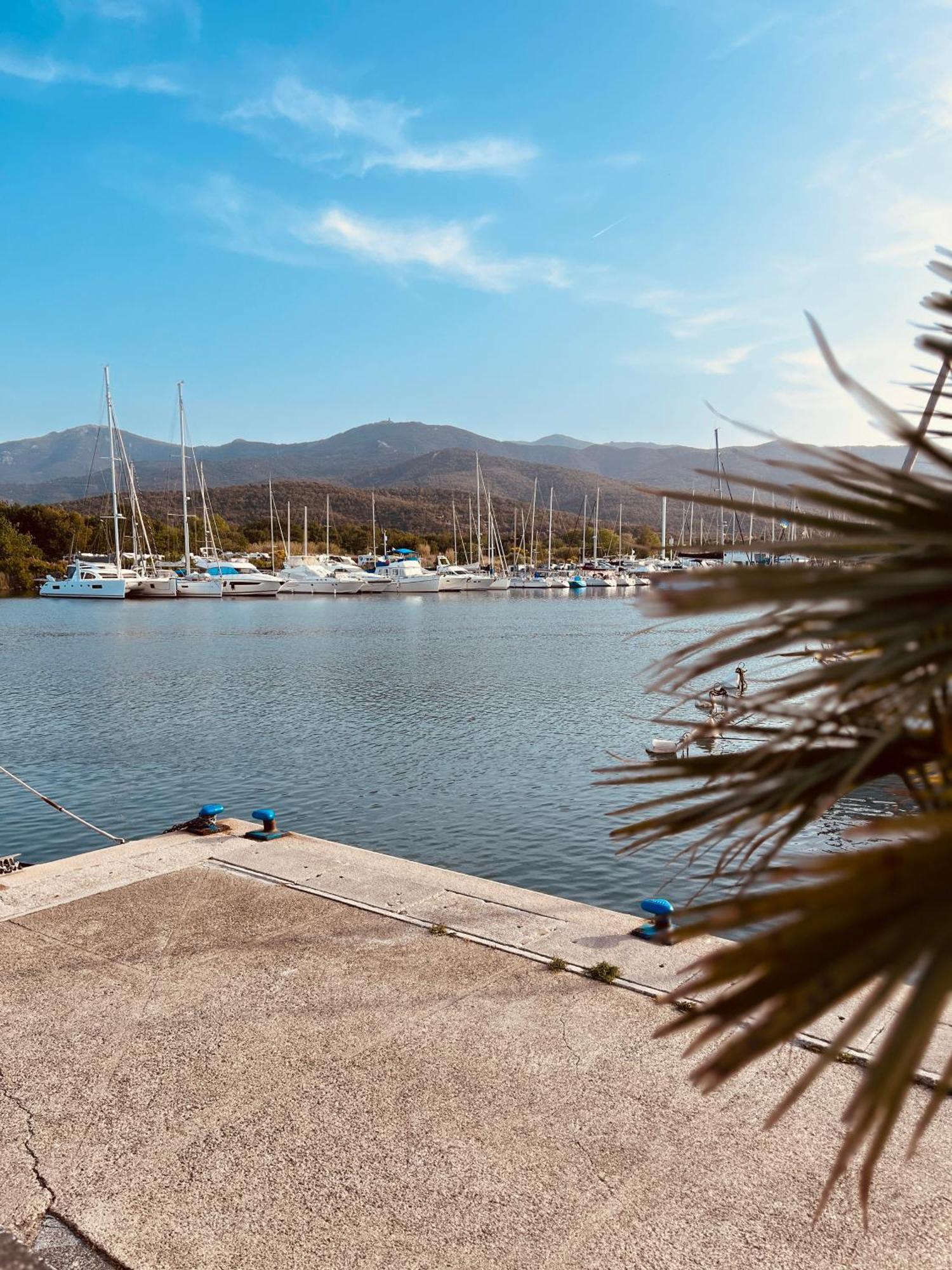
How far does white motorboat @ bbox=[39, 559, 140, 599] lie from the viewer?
70375 mm

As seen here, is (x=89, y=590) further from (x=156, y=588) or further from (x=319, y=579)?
(x=319, y=579)

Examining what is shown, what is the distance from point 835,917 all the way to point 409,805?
14.0 m

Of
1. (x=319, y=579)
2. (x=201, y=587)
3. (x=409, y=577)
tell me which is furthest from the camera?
(x=409, y=577)

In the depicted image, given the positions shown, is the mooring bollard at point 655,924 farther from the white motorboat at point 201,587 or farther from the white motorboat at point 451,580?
the white motorboat at point 451,580

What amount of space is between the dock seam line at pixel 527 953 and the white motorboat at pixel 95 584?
6606cm

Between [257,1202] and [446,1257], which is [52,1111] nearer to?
[257,1202]

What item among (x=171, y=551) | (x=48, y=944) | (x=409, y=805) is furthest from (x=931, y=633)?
(x=171, y=551)

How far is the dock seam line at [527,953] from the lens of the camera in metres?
4.83

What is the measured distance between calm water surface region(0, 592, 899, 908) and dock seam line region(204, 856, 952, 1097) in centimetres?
107

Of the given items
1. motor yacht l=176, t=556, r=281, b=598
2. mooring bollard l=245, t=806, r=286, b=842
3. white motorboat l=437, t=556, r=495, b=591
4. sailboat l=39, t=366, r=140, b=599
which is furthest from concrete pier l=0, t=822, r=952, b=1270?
white motorboat l=437, t=556, r=495, b=591

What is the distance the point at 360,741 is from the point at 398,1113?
15.8 metres

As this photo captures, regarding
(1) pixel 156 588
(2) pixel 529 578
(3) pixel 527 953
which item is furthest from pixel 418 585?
(3) pixel 527 953

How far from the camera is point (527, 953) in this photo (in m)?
6.28

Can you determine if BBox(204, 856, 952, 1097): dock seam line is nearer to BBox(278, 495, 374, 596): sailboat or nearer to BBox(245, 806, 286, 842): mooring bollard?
BBox(245, 806, 286, 842): mooring bollard
